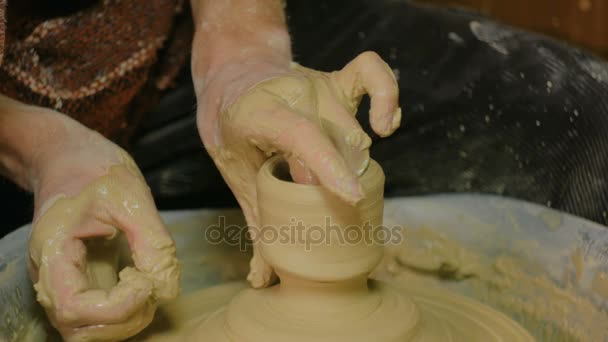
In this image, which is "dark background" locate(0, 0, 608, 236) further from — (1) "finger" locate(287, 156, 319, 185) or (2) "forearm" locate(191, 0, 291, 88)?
(1) "finger" locate(287, 156, 319, 185)

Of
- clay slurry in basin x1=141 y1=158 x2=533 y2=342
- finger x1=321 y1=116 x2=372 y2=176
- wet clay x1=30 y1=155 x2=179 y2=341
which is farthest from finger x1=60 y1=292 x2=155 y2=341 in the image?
finger x1=321 y1=116 x2=372 y2=176

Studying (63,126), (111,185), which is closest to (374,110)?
(111,185)

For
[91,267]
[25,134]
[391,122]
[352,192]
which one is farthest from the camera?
[25,134]

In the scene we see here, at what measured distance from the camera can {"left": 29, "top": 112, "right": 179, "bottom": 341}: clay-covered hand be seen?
43.7 inches

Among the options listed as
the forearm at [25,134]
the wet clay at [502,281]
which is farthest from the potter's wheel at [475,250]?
the forearm at [25,134]

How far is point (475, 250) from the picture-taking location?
1581 mm

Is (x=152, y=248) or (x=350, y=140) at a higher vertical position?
(x=350, y=140)

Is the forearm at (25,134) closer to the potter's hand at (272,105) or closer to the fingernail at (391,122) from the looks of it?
the potter's hand at (272,105)

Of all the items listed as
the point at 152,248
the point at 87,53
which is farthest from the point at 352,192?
the point at 87,53

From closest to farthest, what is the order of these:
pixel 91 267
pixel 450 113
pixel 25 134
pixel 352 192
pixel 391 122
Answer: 1. pixel 352 192
2. pixel 391 122
3. pixel 91 267
4. pixel 25 134
5. pixel 450 113

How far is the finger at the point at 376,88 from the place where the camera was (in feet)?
3.56

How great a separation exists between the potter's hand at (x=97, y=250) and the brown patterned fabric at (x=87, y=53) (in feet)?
1.12

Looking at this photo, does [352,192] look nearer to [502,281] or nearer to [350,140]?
[350,140]

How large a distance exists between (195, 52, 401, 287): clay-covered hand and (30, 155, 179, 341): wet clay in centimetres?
17
